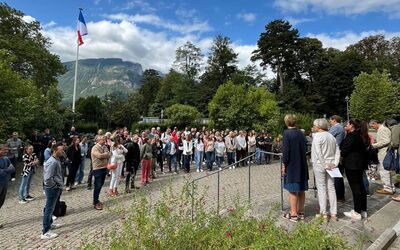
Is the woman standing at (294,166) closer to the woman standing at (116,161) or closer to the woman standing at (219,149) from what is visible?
the woman standing at (116,161)

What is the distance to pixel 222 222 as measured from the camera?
4.49 m

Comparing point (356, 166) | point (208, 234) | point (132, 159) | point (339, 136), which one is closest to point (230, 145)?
point (132, 159)

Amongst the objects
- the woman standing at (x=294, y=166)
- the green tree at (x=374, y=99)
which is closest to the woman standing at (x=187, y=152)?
the woman standing at (x=294, y=166)

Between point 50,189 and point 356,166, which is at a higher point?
point 356,166

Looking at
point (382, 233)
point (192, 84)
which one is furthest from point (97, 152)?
point (192, 84)

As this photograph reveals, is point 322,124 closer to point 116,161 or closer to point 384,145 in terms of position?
point 384,145

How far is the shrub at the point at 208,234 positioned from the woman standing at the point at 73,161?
722 centimetres

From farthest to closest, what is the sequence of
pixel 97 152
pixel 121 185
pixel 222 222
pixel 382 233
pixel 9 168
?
pixel 121 185 → pixel 97 152 → pixel 9 168 → pixel 382 233 → pixel 222 222

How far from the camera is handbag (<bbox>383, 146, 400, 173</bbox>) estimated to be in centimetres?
788

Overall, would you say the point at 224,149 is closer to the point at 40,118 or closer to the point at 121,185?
the point at 121,185

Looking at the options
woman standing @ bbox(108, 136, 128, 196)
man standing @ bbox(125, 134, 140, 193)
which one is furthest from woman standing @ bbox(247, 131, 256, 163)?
woman standing @ bbox(108, 136, 128, 196)

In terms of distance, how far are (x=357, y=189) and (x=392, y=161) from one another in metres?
2.55

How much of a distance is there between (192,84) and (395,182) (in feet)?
179

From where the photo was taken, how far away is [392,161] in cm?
792
